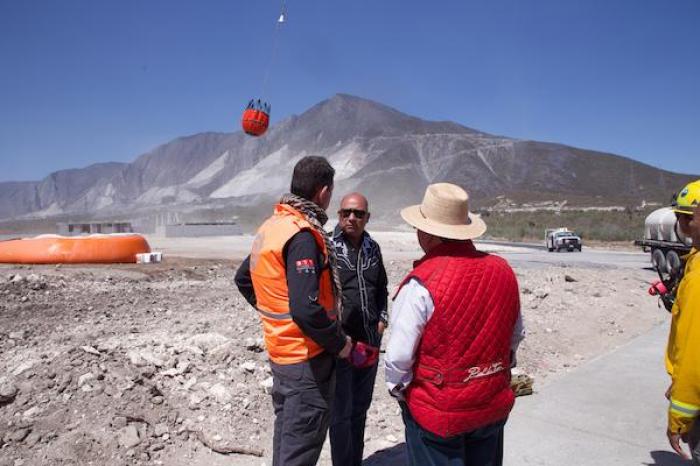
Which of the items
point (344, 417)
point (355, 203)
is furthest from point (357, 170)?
point (344, 417)

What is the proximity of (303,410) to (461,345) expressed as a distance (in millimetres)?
872

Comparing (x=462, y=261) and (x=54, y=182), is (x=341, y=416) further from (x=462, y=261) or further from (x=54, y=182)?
(x=54, y=182)

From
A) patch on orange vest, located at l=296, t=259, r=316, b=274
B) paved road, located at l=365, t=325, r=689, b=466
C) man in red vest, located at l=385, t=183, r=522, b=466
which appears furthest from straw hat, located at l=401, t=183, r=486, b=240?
paved road, located at l=365, t=325, r=689, b=466

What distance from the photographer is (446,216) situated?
238cm

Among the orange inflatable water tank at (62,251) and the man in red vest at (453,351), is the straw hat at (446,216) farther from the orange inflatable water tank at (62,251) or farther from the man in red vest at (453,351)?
the orange inflatable water tank at (62,251)

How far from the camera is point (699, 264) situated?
227 cm

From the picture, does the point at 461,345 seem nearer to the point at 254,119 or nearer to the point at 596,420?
the point at 596,420

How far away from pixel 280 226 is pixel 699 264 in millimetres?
1829

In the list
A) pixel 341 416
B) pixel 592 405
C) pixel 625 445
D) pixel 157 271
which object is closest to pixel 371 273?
pixel 341 416

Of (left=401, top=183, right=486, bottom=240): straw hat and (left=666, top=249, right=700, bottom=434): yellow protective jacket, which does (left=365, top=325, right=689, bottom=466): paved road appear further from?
(left=401, top=183, right=486, bottom=240): straw hat

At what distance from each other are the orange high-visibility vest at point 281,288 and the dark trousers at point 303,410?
0.18 ft

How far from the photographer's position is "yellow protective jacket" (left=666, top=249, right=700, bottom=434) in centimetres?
214

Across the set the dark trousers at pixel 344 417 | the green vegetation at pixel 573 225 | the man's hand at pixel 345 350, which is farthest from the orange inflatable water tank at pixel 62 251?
the green vegetation at pixel 573 225

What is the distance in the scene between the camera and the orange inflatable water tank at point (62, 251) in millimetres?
15180
